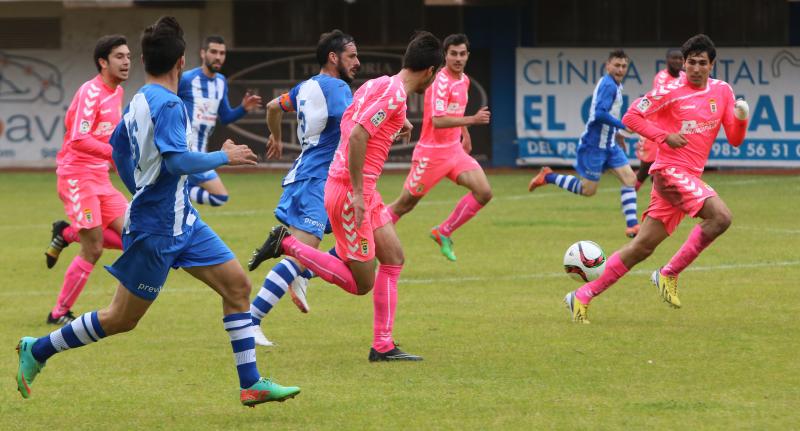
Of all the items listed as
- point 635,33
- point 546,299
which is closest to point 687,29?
point 635,33

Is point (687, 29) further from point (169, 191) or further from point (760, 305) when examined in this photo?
point (169, 191)

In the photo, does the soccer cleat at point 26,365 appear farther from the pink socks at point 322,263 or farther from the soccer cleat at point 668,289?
the soccer cleat at point 668,289

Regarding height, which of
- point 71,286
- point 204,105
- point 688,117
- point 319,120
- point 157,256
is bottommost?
point 71,286

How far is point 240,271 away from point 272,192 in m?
16.6

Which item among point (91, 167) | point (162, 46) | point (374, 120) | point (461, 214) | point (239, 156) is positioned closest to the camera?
point (239, 156)

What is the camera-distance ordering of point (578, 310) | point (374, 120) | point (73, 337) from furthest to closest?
point (578, 310), point (374, 120), point (73, 337)

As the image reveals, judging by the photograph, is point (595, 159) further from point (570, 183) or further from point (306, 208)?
point (306, 208)

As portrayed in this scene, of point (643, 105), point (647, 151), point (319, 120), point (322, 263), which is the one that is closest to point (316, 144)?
point (319, 120)

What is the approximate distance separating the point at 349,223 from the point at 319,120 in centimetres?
145

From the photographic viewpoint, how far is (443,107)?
1430cm

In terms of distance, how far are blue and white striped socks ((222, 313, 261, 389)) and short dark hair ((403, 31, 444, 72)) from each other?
199 cm

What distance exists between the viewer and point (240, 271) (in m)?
7.46

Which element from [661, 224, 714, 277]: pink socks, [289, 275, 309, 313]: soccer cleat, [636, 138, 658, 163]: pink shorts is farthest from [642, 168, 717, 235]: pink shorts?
[636, 138, 658, 163]: pink shorts

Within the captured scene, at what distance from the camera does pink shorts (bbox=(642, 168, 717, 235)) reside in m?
10.6
